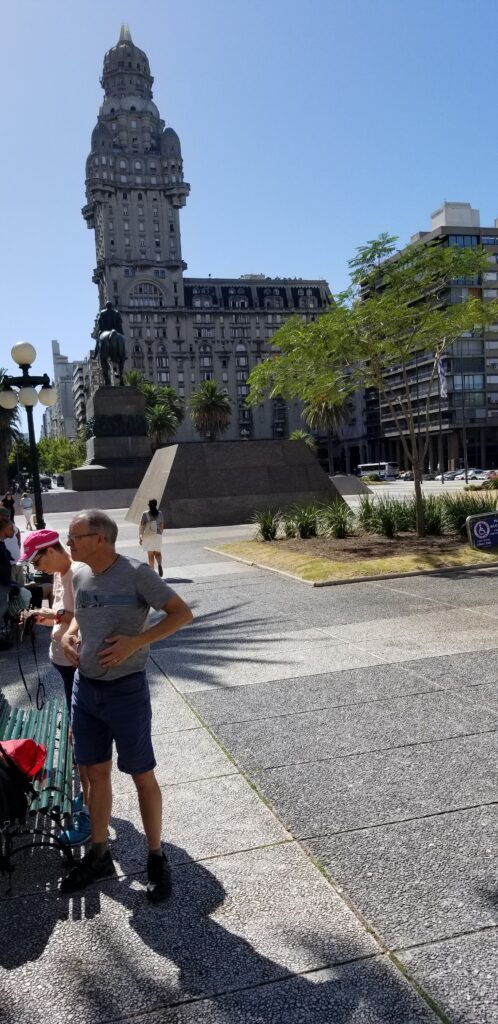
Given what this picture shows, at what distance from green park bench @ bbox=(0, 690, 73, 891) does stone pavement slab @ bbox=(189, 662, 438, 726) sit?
1.64 meters

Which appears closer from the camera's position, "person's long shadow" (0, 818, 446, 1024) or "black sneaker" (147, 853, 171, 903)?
"person's long shadow" (0, 818, 446, 1024)

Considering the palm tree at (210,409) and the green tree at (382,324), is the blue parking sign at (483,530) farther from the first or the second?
the palm tree at (210,409)

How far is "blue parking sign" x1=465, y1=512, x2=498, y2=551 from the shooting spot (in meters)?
13.9

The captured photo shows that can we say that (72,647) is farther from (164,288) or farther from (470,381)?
(164,288)

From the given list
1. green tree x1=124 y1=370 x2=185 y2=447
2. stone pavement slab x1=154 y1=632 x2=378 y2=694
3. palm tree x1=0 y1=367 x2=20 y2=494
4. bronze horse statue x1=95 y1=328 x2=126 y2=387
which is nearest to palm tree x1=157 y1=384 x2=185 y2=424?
green tree x1=124 y1=370 x2=185 y2=447

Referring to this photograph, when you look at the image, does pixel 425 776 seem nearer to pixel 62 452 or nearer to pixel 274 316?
pixel 62 452

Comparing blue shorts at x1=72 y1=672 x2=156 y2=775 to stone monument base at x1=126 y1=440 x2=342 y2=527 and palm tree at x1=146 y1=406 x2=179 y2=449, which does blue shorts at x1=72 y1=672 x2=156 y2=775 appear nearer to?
stone monument base at x1=126 y1=440 x2=342 y2=527

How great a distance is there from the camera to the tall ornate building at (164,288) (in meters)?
130

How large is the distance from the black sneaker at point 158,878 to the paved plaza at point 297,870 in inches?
2.4

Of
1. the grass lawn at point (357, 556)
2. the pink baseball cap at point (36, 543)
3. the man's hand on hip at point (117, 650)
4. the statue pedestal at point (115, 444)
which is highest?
the statue pedestal at point (115, 444)

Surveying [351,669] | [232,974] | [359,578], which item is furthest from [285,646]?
[232,974]

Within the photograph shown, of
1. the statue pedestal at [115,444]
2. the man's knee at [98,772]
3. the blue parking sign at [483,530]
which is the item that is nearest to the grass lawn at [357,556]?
the blue parking sign at [483,530]

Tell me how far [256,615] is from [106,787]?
Result: 257 inches

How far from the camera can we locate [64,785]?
159 inches
